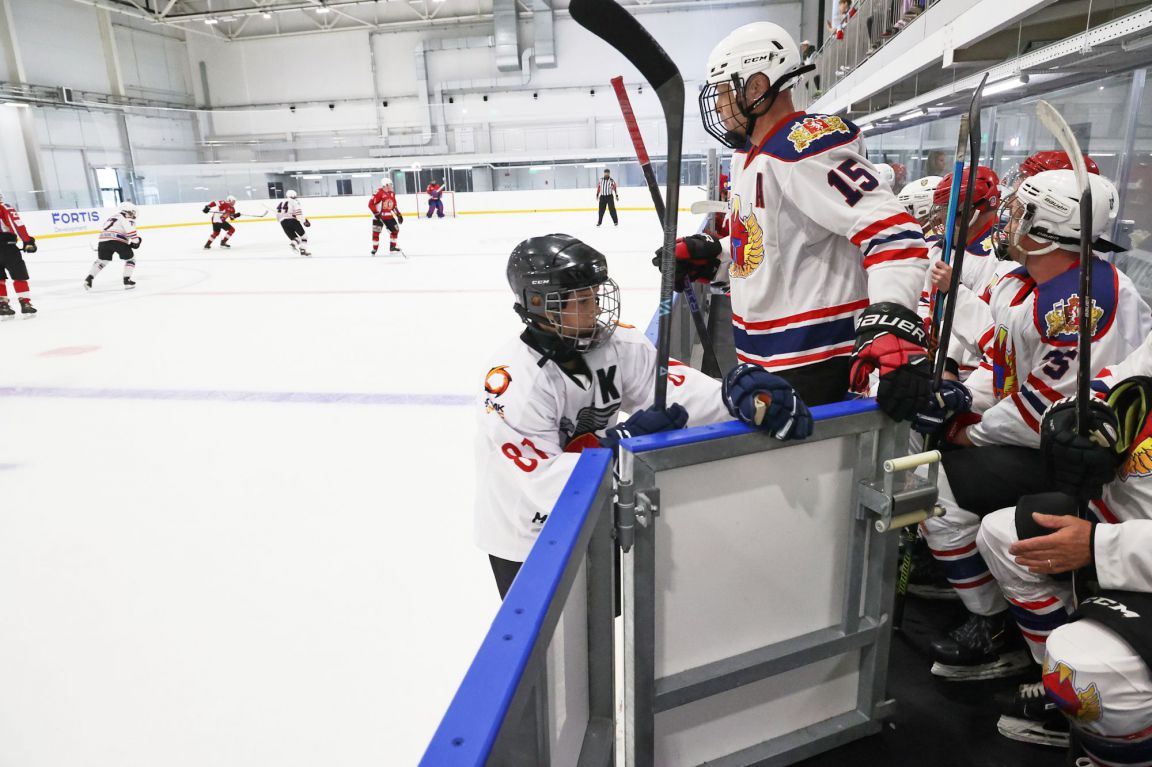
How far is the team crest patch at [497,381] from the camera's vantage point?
1308 mm

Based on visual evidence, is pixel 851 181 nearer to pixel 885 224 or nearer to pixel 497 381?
pixel 885 224

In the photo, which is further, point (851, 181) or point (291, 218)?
point (291, 218)

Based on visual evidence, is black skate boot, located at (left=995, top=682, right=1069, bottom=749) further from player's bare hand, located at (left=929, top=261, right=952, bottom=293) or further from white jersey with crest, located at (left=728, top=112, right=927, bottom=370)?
player's bare hand, located at (left=929, top=261, right=952, bottom=293)

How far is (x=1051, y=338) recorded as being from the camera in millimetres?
1615

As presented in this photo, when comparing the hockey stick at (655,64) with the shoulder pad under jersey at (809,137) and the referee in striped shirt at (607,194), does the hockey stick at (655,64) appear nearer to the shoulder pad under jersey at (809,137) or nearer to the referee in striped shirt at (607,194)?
the shoulder pad under jersey at (809,137)

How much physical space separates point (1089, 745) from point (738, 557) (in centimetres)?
67

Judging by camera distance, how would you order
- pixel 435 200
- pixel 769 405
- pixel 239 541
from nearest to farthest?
pixel 769 405 → pixel 239 541 → pixel 435 200

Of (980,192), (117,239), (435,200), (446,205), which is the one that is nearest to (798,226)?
(980,192)

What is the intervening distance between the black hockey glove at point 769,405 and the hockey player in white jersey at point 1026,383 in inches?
30.9

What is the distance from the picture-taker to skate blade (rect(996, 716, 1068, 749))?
4.57 ft

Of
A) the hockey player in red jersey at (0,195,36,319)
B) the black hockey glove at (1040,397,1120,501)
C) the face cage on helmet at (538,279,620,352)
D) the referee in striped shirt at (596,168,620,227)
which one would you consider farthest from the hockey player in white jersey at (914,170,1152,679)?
the referee in striped shirt at (596,168,620,227)

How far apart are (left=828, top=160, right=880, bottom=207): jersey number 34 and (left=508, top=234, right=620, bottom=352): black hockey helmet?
1.55 feet

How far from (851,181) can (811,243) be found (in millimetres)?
158

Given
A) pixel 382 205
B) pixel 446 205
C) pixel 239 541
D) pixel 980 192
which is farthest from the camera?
pixel 446 205
